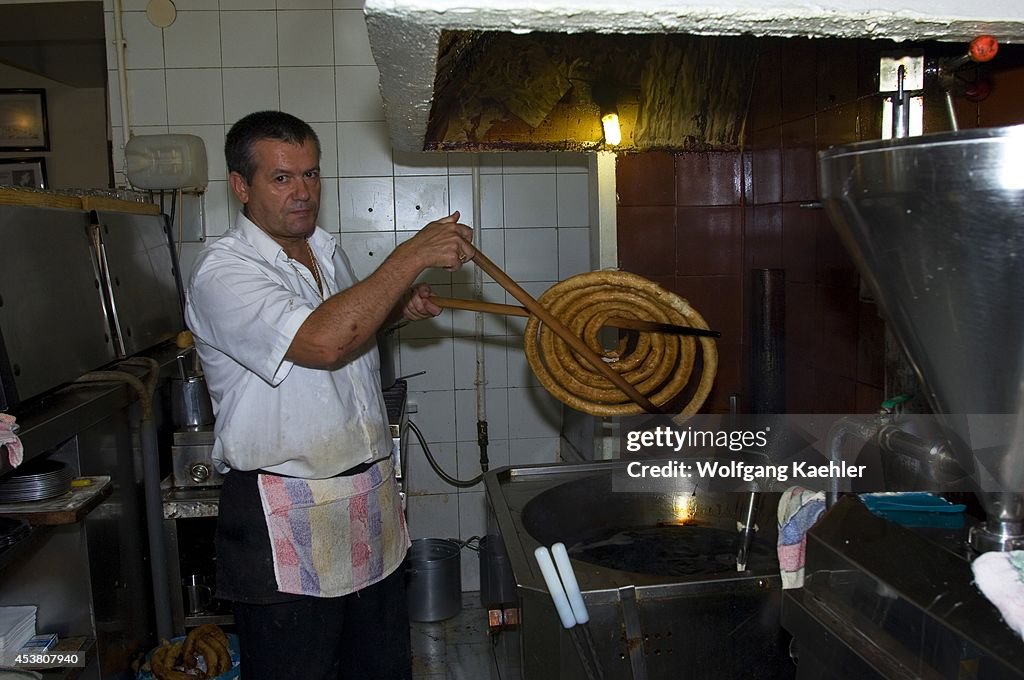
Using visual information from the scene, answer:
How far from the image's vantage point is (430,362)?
367cm

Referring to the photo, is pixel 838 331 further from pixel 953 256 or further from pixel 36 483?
pixel 36 483

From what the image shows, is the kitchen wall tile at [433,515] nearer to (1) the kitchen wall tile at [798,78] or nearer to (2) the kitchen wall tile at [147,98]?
(2) the kitchen wall tile at [147,98]

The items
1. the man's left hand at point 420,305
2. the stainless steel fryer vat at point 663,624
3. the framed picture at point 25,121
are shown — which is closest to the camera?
the stainless steel fryer vat at point 663,624

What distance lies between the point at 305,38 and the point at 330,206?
70 centimetres

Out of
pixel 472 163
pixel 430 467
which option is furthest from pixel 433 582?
pixel 472 163

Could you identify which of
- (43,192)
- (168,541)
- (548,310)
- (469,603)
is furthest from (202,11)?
(469,603)

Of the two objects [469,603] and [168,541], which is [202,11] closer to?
[168,541]

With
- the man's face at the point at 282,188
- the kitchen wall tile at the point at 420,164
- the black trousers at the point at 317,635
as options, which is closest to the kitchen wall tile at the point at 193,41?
the kitchen wall tile at the point at 420,164

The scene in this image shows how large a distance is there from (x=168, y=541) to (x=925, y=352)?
2.54 meters

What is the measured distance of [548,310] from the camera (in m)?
1.90

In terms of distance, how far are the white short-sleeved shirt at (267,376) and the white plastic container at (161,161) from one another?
1451 millimetres

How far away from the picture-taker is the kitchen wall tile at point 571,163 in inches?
142

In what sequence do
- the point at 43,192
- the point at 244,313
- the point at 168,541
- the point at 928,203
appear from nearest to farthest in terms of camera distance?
1. the point at 928,203
2. the point at 244,313
3. the point at 43,192
4. the point at 168,541

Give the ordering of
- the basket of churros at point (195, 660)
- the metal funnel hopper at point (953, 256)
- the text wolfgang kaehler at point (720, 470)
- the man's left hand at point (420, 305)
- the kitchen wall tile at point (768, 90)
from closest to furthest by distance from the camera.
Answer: the metal funnel hopper at point (953, 256)
the text wolfgang kaehler at point (720, 470)
the man's left hand at point (420, 305)
the kitchen wall tile at point (768, 90)
the basket of churros at point (195, 660)
